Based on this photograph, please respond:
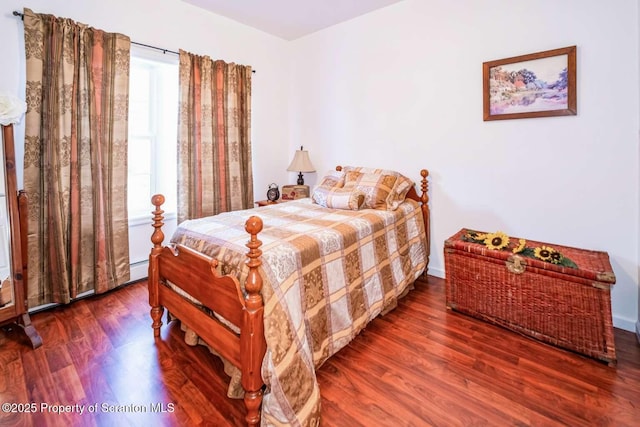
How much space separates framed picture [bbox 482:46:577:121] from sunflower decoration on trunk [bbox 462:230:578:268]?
95 centimetres

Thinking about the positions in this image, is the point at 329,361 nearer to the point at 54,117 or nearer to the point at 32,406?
the point at 32,406

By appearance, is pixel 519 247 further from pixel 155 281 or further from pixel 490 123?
pixel 155 281

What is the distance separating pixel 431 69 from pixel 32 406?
138 inches

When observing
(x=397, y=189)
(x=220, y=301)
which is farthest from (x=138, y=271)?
(x=397, y=189)

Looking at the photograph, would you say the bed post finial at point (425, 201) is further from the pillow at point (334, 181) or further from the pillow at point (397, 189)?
the pillow at point (334, 181)

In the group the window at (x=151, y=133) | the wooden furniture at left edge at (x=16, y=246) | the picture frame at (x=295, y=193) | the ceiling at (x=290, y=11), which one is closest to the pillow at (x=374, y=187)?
the picture frame at (x=295, y=193)

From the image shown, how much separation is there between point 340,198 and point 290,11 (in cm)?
199

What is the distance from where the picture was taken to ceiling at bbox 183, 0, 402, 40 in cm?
299

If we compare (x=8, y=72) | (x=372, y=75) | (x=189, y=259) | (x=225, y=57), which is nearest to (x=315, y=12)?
(x=372, y=75)

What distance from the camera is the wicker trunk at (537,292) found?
1796 mm

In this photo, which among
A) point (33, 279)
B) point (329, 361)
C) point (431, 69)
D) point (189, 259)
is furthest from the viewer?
point (431, 69)

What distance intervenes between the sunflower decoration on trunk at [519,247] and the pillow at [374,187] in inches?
27.8

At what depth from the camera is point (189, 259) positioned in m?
1.73

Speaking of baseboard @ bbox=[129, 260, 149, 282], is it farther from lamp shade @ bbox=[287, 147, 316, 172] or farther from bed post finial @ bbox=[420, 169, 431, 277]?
bed post finial @ bbox=[420, 169, 431, 277]
